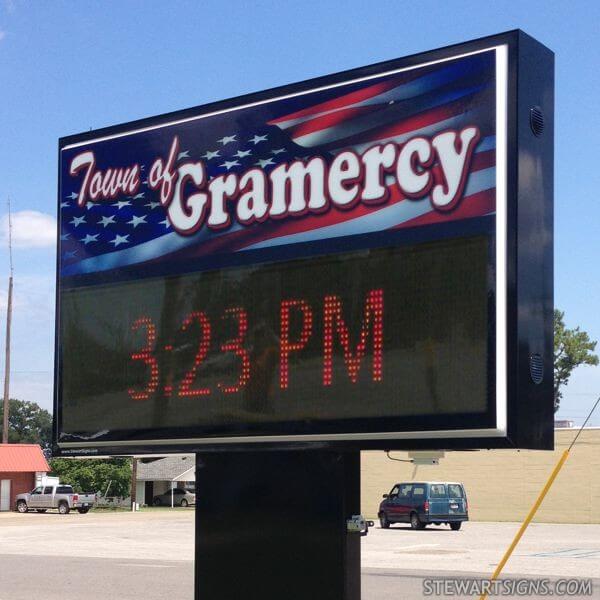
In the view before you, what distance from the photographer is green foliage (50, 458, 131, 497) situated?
7069 centimetres

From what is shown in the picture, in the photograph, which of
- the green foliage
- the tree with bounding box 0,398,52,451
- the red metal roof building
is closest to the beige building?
the red metal roof building

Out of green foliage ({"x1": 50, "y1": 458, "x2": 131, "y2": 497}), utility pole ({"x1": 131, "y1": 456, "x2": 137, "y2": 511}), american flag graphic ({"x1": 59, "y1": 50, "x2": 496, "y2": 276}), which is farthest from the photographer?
green foliage ({"x1": 50, "y1": 458, "x2": 131, "y2": 497})

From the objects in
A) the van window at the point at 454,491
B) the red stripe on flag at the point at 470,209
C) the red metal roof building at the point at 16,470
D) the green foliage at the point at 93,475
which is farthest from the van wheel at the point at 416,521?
the green foliage at the point at 93,475

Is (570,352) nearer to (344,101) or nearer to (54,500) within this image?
(54,500)

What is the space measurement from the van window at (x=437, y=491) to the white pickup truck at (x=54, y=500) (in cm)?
2422

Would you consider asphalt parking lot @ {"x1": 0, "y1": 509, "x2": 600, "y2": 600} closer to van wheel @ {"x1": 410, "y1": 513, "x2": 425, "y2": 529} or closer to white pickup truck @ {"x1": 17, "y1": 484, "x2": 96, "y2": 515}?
van wheel @ {"x1": 410, "y1": 513, "x2": 425, "y2": 529}

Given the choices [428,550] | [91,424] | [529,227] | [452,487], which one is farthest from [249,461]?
[452,487]

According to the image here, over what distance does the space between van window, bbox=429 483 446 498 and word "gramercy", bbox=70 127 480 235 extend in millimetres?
30351

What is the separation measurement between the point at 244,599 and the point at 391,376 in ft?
7.88

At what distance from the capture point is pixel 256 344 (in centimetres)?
902

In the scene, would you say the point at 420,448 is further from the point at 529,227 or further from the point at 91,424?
the point at 91,424

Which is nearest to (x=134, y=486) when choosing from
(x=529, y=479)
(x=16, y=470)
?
(x=16, y=470)

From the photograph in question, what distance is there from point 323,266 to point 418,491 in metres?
31.7

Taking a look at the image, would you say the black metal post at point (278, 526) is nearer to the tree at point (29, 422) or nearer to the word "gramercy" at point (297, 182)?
the word "gramercy" at point (297, 182)
